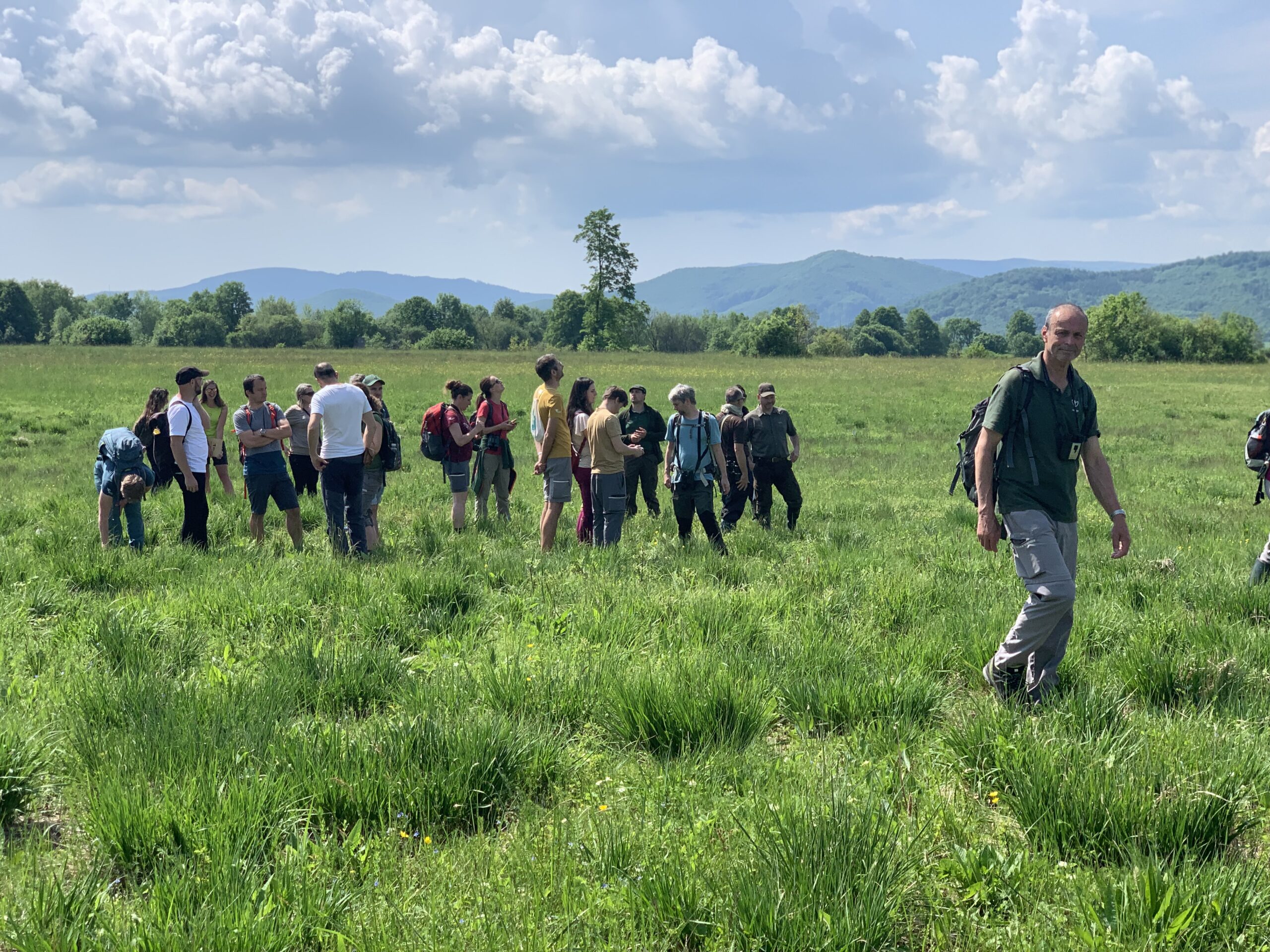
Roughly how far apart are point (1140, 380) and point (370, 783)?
2250 inches

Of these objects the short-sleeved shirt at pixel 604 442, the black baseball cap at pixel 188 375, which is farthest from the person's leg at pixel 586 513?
the black baseball cap at pixel 188 375

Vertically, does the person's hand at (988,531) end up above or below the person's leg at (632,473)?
above

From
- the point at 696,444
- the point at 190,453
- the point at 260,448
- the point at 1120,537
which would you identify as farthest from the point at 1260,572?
the point at 190,453

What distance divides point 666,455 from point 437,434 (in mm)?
2752

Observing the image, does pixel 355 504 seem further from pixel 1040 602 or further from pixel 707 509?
pixel 1040 602

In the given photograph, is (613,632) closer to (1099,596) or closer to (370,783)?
(370,783)

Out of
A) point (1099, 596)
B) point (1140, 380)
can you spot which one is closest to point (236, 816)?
point (1099, 596)

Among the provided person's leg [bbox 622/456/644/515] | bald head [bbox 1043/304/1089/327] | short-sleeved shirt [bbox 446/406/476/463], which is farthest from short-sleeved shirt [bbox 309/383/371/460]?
bald head [bbox 1043/304/1089/327]

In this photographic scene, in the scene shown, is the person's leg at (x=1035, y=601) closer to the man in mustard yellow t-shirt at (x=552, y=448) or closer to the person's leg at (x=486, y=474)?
the man in mustard yellow t-shirt at (x=552, y=448)

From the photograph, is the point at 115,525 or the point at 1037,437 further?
the point at 115,525

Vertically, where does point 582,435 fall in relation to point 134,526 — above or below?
above

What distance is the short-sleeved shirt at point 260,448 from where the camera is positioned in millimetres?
9102

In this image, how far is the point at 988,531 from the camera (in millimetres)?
4750

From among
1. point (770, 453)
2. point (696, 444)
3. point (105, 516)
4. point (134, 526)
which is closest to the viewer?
point (105, 516)
